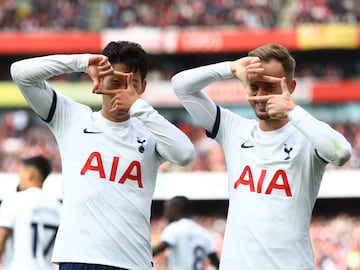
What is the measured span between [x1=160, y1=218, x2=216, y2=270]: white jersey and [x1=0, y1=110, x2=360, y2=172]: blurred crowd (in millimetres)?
15300

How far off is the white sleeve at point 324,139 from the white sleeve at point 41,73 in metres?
1.16

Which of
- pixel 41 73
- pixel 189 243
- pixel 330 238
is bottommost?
pixel 330 238

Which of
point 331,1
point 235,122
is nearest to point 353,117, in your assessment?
point 331,1

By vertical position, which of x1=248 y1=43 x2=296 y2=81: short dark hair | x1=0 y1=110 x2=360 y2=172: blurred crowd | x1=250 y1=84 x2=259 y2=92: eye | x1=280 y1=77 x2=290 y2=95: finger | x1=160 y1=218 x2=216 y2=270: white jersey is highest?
x1=248 y1=43 x2=296 y2=81: short dark hair

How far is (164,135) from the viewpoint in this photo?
532 centimetres

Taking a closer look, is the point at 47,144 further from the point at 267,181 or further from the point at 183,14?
the point at 267,181

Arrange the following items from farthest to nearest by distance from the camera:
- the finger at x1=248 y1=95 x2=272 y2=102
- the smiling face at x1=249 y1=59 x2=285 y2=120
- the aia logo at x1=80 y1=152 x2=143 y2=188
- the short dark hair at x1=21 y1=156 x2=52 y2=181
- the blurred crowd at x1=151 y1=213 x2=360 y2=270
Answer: the blurred crowd at x1=151 y1=213 x2=360 y2=270
the short dark hair at x1=21 y1=156 x2=52 y2=181
the aia logo at x1=80 y1=152 x2=143 y2=188
the smiling face at x1=249 y1=59 x2=285 y2=120
the finger at x1=248 y1=95 x2=272 y2=102

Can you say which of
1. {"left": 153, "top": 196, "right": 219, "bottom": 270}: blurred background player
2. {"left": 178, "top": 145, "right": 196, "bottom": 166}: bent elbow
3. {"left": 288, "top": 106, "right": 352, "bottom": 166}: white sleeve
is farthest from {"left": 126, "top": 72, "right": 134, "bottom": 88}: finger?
{"left": 153, "top": 196, "right": 219, "bottom": 270}: blurred background player

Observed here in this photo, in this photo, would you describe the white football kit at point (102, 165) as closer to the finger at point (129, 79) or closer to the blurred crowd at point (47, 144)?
the finger at point (129, 79)

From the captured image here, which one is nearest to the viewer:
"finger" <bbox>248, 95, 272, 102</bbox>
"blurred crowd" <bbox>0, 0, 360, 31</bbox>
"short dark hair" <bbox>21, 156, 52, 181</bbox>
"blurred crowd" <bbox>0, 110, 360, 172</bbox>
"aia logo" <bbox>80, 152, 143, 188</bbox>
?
"finger" <bbox>248, 95, 272, 102</bbox>

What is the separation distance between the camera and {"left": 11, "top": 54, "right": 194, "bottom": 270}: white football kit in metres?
5.26

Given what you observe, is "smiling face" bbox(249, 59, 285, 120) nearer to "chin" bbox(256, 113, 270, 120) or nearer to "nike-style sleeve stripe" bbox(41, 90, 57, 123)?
"chin" bbox(256, 113, 270, 120)

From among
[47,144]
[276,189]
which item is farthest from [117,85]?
[47,144]

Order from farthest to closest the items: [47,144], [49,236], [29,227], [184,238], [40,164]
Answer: [47,144], [184,238], [40,164], [49,236], [29,227]
